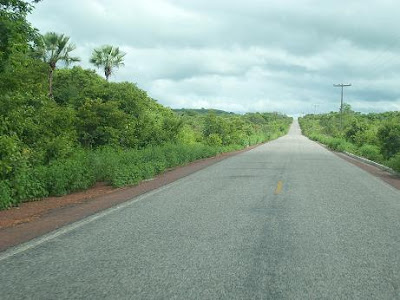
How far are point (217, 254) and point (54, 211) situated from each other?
15.9 feet

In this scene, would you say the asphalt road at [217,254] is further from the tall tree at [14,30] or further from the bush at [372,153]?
the bush at [372,153]

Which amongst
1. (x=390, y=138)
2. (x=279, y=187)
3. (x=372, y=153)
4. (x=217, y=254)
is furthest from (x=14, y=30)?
(x=372, y=153)

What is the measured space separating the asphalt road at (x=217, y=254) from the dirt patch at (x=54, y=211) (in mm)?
427

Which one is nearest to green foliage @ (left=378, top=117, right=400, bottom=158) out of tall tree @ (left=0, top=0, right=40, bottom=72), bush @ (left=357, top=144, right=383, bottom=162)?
bush @ (left=357, top=144, right=383, bottom=162)

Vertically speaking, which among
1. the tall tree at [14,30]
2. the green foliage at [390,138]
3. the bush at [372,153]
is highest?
the tall tree at [14,30]

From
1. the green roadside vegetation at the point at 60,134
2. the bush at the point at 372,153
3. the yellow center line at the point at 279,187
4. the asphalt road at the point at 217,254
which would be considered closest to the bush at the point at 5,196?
the green roadside vegetation at the point at 60,134

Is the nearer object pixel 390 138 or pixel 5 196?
pixel 5 196

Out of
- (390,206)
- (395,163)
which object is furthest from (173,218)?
(395,163)

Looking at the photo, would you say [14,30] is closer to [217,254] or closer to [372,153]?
[217,254]

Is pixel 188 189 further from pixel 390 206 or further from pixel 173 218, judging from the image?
pixel 390 206

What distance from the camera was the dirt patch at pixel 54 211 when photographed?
6.91m

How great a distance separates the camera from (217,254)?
5.60 m

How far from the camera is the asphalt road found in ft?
14.3

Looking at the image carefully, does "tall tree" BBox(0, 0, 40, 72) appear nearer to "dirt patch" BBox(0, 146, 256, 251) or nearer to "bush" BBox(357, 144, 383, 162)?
"dirt patch" BBox(0, 146, 256, 251)
